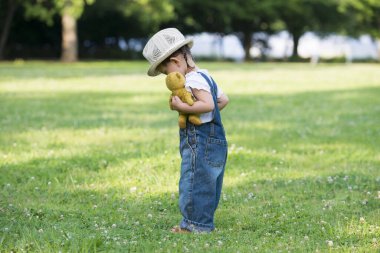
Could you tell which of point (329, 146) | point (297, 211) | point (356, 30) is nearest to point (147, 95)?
point (329, 146)

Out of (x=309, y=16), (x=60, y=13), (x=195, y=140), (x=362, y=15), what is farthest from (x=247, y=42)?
(x=195, y=140)

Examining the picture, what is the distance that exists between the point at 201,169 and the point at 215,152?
0.18 meters

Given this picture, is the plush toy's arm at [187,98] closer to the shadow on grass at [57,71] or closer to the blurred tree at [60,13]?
the shadow on grass at [57,71]

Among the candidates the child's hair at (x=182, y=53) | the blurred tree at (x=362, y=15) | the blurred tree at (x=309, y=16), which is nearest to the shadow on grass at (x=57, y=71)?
the child's hair at (x=182, y=53)

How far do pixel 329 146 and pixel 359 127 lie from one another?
2178 millimetres

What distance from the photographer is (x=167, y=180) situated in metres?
6.95

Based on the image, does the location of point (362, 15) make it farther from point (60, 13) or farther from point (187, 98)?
point (187, 98)

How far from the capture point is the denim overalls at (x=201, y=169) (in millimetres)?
4957

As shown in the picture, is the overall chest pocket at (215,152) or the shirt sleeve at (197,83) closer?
the shirt sleeve at (197,83)

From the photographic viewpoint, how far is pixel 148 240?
4719mm

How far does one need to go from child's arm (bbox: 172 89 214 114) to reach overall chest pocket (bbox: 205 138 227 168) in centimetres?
30

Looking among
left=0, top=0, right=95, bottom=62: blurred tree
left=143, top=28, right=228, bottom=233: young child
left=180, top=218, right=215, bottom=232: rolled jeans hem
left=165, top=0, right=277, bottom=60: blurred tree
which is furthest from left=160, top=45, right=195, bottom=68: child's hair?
left=165, top=0, right=277, bottom=60: blurred tree

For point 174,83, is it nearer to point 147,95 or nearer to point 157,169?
point 157,169

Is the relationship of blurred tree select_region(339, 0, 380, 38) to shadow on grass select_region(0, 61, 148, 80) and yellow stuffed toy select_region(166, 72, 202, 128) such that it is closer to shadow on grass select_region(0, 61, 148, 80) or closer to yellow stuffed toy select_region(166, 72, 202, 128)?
shadow on grass select_region(0, 61, 148, 80)
